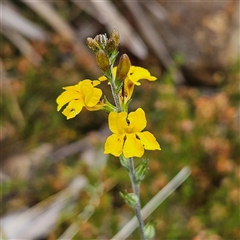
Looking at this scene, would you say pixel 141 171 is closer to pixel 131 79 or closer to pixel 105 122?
pixel 131 79

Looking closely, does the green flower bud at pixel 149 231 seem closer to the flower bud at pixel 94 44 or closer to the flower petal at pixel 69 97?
the flower petal at pixel 69 97

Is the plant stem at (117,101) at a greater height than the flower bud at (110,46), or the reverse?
the flower bud at (110,46)

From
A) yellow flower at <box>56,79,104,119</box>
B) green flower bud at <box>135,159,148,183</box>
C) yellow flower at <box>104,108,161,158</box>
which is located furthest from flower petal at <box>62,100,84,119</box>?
green flower bud at <box>135,159,148,183</box>

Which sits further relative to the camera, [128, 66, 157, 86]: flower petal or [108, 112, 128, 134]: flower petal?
[128, 66, 157, 86]: flower petal

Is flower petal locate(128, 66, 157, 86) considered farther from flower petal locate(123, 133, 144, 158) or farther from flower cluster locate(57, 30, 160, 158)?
flower petal locate(123, 133, 144, 158)

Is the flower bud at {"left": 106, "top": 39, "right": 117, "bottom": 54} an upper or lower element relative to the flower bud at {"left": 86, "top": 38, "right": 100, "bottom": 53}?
lower

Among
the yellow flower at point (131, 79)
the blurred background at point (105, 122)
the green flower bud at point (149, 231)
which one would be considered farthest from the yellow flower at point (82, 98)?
the blurred background at point (105, 122)

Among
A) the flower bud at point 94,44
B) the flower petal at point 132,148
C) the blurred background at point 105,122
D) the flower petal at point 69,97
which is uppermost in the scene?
the flower bud at point 94,44

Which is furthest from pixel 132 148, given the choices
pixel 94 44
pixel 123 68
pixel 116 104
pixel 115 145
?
pixel 94 44

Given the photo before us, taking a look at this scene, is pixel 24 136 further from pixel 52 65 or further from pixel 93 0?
pixel 93 0
